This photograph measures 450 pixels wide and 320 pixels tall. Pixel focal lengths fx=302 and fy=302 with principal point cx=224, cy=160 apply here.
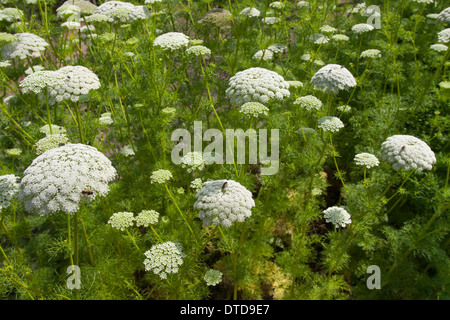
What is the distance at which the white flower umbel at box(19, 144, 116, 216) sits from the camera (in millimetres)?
2527

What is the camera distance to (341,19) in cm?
741

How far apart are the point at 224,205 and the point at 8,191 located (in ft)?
7.00

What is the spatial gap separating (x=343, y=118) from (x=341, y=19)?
8.19 ft

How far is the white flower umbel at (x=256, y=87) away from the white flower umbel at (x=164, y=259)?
1.95 m

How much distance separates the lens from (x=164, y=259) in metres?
3.29

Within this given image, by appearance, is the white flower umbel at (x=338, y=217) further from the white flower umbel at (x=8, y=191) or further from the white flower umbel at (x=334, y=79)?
the white flower umbel at (x=8, y=191)

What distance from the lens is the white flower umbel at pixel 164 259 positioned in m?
3.24

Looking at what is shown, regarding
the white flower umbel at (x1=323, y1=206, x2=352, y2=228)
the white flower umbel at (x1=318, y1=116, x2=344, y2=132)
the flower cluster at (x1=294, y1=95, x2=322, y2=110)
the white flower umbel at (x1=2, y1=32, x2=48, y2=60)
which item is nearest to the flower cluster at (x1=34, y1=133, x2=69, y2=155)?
the white flower umbel at (x1=2, y1=32, x2=48, y2=60)

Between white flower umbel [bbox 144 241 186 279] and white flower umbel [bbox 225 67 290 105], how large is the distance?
195 cm

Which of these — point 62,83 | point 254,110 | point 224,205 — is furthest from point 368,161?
point 62,83

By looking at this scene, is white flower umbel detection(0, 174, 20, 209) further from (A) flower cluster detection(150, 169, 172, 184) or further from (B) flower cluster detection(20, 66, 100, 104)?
(A) flower cluster detection(150, 169, 172, 184)

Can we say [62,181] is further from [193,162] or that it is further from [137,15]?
[137,15]
